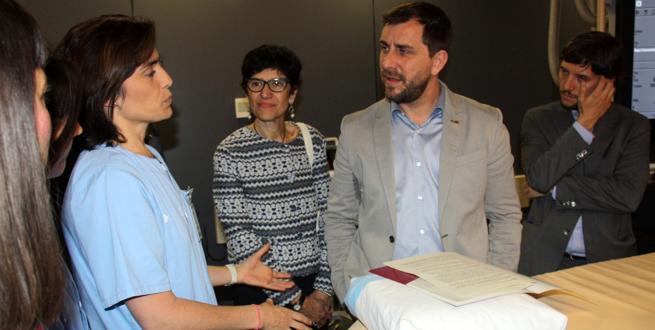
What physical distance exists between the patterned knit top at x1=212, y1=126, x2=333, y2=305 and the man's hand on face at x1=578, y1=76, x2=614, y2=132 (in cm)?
121

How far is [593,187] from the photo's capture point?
6.83 ft

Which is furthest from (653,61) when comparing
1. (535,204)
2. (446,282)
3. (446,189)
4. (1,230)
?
(1,230)

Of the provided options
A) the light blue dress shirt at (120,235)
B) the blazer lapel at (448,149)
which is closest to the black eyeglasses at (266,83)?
the blazer lapel at (448,149)

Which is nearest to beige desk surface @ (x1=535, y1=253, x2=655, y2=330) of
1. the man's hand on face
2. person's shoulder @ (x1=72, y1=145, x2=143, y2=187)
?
the man's hand on face

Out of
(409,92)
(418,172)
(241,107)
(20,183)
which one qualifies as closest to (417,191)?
(418,172)

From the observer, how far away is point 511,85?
3646 mm

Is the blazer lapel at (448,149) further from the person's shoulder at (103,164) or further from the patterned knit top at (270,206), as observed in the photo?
the person's shoulder at (103,164)

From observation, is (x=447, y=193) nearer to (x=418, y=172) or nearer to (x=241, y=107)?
(x=418, y=172)

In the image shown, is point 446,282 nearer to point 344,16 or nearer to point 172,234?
point 172,234

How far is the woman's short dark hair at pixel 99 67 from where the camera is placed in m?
1.18

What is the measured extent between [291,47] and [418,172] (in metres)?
1.71

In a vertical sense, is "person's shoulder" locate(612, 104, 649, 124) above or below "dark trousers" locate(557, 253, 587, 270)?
above

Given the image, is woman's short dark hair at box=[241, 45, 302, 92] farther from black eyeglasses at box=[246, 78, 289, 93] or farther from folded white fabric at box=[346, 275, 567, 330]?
folded white fabric at box=[346, 275, 567, 330]

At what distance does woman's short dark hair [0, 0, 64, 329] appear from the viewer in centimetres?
69
